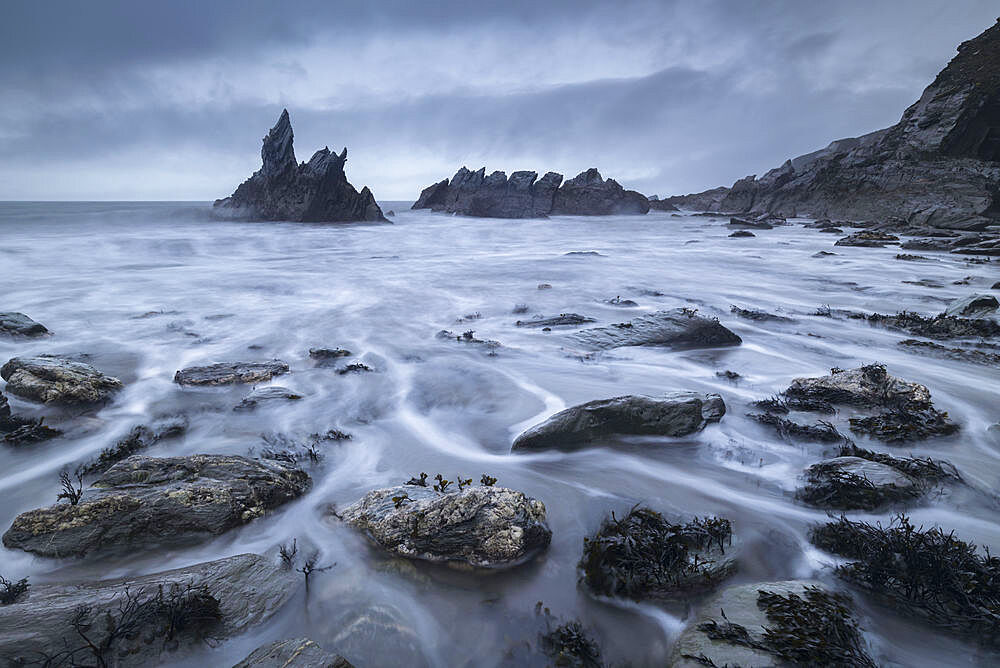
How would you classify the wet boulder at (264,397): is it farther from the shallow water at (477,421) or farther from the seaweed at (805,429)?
the seaweed at (805,429)

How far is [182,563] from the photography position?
2928 millimetres

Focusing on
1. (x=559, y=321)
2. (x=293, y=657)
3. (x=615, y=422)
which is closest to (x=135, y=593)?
(x=293, y=657)

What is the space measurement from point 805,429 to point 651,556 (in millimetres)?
2682

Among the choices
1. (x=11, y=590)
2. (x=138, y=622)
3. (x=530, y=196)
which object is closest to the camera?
(x=138, y=622)

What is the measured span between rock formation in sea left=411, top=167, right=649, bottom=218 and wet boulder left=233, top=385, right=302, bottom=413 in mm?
59501

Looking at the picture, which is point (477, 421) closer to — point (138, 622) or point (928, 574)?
point (138, 622)

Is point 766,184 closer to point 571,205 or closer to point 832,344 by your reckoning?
point 571,205

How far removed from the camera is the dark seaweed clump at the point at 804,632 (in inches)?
81.3

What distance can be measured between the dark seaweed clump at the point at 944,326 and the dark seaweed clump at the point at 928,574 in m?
6.50

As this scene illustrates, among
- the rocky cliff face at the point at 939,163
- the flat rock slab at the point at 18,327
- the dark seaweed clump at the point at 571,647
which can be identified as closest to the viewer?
the dark seaweed clump at the point at 571,647

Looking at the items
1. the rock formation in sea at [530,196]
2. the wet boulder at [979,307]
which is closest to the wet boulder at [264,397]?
the wet boulder at [979,307]

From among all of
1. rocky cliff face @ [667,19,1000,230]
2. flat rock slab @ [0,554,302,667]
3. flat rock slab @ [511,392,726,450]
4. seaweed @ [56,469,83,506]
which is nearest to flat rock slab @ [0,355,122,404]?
seaweed @ [56,469,83,506]

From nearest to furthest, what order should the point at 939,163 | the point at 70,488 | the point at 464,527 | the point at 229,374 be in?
the point at 464,527, the point at 70,488, the point at 229,374, the point at 939,163

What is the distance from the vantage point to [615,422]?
4535 mm
